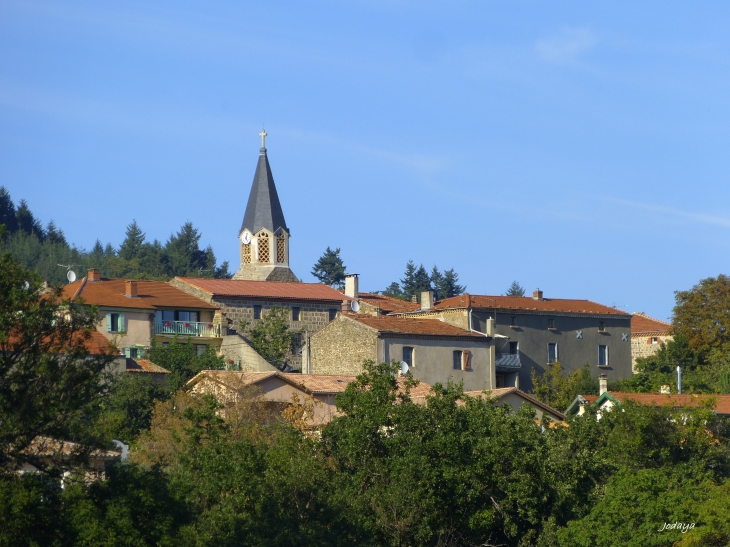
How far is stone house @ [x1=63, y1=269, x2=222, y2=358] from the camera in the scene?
54031 millimetres

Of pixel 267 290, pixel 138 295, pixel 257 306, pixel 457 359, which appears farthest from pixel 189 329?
pixel 457 359

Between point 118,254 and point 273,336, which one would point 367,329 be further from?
point 118,254

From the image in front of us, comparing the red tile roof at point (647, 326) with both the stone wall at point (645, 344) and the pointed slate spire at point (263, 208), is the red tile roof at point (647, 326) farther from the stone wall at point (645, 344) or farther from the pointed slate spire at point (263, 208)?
the pointed slate spire at point (263, 208)

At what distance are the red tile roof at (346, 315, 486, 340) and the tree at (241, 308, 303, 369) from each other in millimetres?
5230

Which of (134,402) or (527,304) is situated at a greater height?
(527,304)

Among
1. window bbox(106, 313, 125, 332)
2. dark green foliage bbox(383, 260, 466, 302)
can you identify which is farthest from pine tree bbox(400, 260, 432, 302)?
window bbox(106, 313, 125, 332)

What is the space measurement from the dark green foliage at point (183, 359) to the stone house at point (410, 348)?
482 cm

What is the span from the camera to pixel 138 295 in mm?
56625

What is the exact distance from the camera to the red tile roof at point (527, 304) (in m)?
57.1

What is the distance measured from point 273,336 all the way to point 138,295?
6.41 meters

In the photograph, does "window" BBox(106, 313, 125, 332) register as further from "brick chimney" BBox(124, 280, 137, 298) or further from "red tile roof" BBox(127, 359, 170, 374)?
"red tile roof" BBox(127, 359, 170, 374)

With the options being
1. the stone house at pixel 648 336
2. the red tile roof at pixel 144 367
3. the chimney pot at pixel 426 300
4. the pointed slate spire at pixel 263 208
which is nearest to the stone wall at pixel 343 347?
the chimney pot at pixel 426 300

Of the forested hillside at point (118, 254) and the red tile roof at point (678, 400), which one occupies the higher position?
the forested hillside at point (118, 254)

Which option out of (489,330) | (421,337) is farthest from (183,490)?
(489,330)
